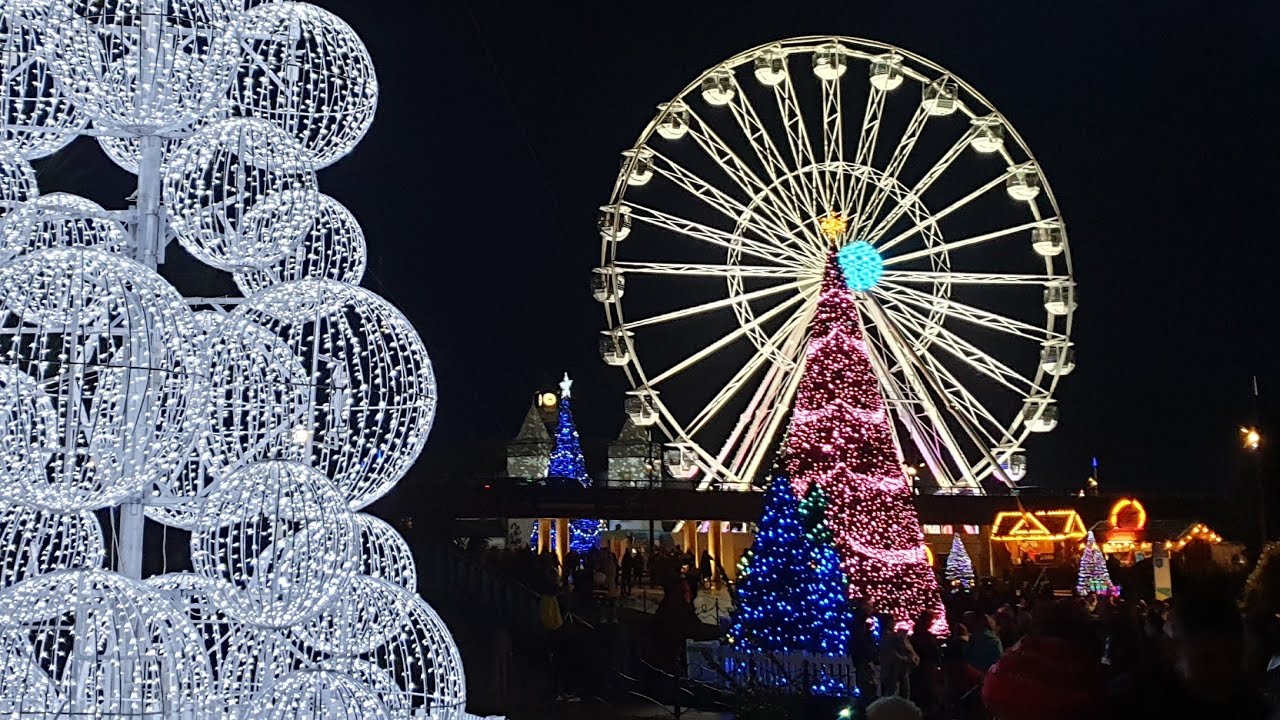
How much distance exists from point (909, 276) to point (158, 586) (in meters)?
19.6

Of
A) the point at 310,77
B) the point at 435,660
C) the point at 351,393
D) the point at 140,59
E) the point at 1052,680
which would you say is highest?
the point at 310,77

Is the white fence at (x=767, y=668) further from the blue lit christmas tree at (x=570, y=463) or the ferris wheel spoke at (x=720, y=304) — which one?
the blue lit christmas tree at (x=570, y=463)

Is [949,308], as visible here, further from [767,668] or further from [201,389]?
[201,389]

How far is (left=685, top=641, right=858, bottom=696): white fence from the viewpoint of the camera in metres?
11.3

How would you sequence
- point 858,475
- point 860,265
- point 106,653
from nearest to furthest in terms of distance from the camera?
point 106,653 < point 858,475 < point 860,265

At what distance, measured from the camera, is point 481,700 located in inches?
422

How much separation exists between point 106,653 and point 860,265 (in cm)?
1930

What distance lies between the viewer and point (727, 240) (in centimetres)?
2389

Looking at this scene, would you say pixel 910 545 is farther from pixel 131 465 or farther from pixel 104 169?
pixel 131 465

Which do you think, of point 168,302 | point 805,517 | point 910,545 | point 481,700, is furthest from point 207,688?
point 910,545

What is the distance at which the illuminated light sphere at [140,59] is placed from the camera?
5000 millimetres

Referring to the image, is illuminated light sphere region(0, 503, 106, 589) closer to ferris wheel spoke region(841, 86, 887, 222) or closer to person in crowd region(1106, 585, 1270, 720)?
person in crowd region(1106, 585, 1270, 720)

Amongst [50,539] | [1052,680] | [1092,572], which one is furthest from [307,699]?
[1092,572]

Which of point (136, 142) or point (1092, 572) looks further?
point (1092, 572)
